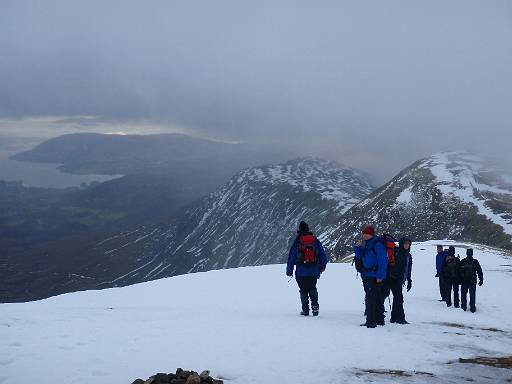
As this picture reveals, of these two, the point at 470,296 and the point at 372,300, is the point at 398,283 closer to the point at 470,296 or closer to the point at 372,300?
the point at 372,300

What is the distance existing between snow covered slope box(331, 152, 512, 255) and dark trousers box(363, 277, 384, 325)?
326 feet

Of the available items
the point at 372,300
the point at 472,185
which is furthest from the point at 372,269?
the point at 472,185

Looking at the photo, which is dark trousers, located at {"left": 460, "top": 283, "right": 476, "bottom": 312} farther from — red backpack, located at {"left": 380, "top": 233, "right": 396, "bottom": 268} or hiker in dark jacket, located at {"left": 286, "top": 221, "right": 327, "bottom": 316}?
hiker in dark jacket, located at {"left": 286, "top": 221, "right": 327, "bottom": 316}

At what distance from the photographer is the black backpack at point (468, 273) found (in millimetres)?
20208

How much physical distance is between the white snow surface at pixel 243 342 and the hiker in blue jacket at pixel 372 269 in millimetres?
488

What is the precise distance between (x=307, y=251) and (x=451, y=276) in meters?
9.71

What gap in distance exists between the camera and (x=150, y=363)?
9258 mm

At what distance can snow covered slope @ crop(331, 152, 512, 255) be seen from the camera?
125238 millimetres

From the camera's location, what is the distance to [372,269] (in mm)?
13820

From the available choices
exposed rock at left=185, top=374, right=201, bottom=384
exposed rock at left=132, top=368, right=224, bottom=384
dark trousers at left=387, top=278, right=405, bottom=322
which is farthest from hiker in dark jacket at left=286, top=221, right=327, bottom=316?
exposed rock at left=185, top=374, right=201, bottom=384

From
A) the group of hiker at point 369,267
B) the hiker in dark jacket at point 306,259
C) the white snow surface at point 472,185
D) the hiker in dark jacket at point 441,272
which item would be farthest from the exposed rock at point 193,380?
the white snow surface at point 472,185

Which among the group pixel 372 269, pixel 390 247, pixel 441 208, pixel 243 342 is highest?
pixel 441 208

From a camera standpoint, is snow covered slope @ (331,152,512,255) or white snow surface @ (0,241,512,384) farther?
snow covered slope @ (331,152,512,255)

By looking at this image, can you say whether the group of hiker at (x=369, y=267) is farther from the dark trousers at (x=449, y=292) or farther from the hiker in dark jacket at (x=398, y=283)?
the dark trousers at (x=449, y=292)
